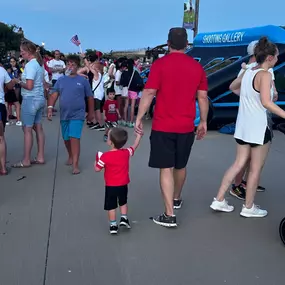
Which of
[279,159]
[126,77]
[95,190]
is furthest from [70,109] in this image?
[126,77]

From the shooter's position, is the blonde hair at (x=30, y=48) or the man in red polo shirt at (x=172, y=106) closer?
the man in red polo shirt at (x=172, y=106)

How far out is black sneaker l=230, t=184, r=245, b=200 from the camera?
5066mm

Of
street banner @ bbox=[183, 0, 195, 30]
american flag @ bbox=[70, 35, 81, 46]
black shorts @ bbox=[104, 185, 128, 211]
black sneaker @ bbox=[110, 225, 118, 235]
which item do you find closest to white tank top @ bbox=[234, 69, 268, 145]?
black shorts @ bbox=[104, 185, 128, 211]

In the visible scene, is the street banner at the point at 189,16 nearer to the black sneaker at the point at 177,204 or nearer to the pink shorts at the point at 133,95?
the pink shorts at the point at 133,95

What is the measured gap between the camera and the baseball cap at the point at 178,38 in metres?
3.88

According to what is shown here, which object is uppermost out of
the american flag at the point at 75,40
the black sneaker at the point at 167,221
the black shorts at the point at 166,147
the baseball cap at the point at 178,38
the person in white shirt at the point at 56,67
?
the american flag at the point at 75,40

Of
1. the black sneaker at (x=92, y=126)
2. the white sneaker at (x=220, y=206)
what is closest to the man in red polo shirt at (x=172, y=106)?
the white sneaker at (x=220, y=206)

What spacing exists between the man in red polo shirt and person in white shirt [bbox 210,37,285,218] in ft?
1.54

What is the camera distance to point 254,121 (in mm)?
4266

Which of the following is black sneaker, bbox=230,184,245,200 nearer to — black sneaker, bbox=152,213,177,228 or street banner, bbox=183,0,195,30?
black sneaker, bbox=152,213,177,228

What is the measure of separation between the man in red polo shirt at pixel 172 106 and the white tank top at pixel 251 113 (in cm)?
46

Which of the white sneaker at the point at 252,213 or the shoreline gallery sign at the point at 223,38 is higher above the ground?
the shoreline gallery sign at the point at 223,38

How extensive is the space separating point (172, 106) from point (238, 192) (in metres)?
1.72

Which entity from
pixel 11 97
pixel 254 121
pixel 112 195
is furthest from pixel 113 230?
pixel 11 97
